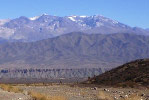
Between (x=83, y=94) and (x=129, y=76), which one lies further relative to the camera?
(x=129, y=76)

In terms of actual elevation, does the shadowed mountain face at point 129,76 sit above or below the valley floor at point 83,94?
above

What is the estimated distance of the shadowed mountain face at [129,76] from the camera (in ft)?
161

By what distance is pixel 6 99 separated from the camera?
76.6 ft

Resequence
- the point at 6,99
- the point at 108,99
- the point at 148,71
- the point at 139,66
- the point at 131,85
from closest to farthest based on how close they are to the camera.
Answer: the point at 6,99 → the point at 108,99 → the point at 131,85 → the point at 148,71 → the point at 139,66

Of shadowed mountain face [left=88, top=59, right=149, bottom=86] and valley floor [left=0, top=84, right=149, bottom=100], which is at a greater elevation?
shadowed mountain face [left=88, top=59, right=149, bottom=86]

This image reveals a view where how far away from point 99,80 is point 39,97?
31.8 meters

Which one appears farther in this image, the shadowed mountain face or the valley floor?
the shadowed mountain face

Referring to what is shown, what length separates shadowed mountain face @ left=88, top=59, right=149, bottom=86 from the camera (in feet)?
161

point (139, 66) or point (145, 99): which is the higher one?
point (139, 66)

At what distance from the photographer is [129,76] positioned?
5306 cm

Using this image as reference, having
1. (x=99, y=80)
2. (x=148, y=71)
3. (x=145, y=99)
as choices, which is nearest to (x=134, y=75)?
Result: (x=148, y=71)

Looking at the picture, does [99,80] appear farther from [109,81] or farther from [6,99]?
[6,99]

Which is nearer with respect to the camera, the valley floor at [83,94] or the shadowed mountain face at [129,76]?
the valley floor at [83,94]

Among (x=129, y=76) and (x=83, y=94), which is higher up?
(x=129, y=76)
